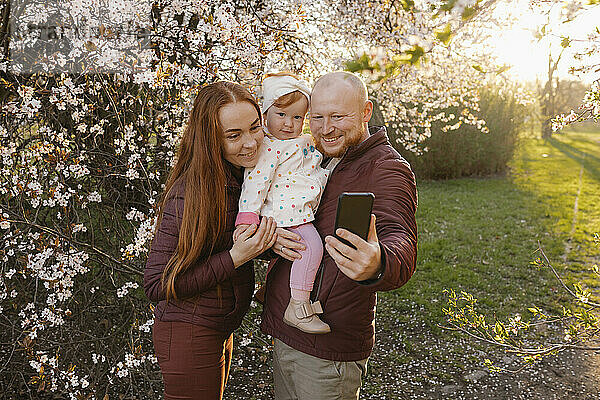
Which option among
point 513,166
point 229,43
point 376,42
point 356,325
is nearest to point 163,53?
point 229,43

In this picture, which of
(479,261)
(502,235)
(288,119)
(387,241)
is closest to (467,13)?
(288,119)

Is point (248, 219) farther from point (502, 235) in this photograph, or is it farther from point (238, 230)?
point (502, 235)

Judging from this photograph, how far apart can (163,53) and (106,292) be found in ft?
5.64

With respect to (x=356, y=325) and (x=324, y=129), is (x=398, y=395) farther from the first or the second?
(x=324, y=129)

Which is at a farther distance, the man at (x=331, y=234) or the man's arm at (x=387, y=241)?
the man at (x=331, y=234)

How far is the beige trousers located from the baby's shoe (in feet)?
0.50

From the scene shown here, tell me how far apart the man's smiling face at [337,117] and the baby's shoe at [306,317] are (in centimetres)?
58

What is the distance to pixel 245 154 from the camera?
6.35 ft

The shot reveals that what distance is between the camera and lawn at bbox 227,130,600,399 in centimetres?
434

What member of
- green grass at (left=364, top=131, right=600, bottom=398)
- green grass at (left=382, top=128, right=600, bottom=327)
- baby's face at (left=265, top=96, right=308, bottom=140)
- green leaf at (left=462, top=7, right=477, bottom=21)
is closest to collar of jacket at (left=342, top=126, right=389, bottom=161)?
baby's face at (left=265, top=96, right=308, bottom=140)

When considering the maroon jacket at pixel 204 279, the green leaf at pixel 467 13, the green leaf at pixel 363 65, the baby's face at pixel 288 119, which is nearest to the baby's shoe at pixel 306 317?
the maroon jacket at pixel 204 279

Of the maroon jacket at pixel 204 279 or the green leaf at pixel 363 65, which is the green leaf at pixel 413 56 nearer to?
the green leaf at pixel 363 65

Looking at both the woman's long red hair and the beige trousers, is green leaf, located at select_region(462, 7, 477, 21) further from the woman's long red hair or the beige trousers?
the beige trousers

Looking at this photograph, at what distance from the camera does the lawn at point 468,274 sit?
14.2 feet
